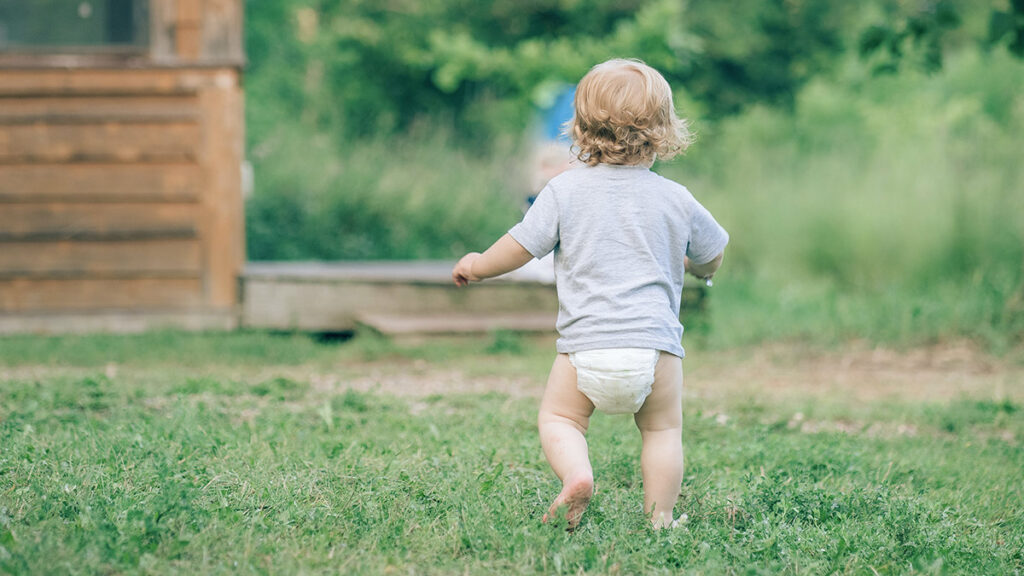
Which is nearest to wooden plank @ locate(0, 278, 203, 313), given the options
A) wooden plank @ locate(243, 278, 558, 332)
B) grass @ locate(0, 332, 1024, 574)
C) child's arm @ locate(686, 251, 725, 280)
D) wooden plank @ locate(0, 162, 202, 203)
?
wooden plank @ locate(243, 278, 558, 332)

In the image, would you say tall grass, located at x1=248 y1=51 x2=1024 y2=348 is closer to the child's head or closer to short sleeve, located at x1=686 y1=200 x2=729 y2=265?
short sleeve, located at x1=686 y1=200 x2=729 y2=265

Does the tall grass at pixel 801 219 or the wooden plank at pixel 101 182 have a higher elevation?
the wooden plank at pixel 101 182

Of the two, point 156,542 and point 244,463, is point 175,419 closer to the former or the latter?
point 244,463

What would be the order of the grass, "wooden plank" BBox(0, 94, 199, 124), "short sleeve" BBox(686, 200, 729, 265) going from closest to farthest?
the grass
"short sleeve" BBox(686, 200, 729, 265)
"wooden plank" BBox(0, 94, 199, 124)

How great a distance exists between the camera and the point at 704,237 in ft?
10.0

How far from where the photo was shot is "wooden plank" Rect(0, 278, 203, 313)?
7.24 m

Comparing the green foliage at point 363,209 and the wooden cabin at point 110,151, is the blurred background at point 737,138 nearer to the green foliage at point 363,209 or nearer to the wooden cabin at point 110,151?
the green foliage at point 363,209

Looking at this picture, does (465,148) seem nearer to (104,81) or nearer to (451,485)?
(104,81)

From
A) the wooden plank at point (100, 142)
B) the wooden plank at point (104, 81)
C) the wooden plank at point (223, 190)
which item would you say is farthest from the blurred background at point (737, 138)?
the wooden plank at point (104, 81)

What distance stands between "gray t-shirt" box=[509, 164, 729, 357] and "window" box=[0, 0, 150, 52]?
524 cm

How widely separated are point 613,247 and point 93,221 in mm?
5335

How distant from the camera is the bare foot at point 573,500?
2.79 meters

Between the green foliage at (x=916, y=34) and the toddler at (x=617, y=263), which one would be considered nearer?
the toddler at (x=617, y=263)

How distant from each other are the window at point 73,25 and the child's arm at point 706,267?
5.30 meters
